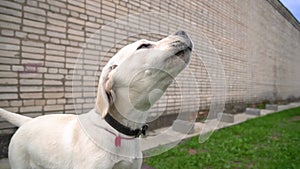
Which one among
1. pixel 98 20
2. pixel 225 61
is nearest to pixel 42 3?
pixel 98 20

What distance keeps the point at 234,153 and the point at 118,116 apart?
356cm

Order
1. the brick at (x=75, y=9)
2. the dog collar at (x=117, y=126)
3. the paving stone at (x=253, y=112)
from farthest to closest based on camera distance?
the paving stone at (x=253, y=112), the brick at (x=75, y=9), the dog collar at (x=117, y=126)

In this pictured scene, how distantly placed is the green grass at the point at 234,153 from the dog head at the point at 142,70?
7.92ft

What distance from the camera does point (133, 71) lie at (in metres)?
1.24

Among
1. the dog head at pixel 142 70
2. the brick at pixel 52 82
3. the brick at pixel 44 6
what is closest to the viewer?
the dog head at pixel 142 70

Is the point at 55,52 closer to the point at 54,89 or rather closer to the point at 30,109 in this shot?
the point at 54,89

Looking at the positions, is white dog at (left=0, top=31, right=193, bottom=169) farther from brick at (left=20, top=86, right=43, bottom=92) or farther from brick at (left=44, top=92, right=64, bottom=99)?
brick at (left=44, top=92, right=64, bottom=99)

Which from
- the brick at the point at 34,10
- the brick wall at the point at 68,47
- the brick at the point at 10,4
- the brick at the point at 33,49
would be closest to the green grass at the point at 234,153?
the brick wall at the point at 68,47

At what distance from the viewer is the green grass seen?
3.71 metres

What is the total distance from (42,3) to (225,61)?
7.79 m

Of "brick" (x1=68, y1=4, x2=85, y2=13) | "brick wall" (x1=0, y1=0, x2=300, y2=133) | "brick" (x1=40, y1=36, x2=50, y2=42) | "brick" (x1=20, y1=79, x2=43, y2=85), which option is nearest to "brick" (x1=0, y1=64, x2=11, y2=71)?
"brick wall" (x1=0, y1=0, x2=300, y2=133)

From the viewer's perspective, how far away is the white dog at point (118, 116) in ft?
4.00

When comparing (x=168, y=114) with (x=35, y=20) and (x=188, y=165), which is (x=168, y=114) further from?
(x=35, y=20)

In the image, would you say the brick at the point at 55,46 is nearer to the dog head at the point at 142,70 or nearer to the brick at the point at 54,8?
the brick at the point at 54,8
